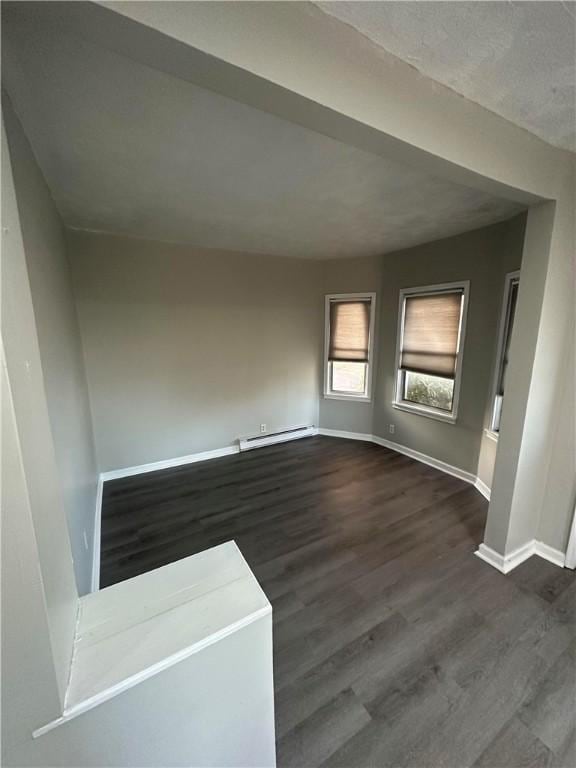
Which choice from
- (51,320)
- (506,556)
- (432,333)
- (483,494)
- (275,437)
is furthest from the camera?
(275,437)

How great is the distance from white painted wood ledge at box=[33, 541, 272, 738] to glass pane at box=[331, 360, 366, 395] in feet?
12.2

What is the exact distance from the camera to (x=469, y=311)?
322 cm

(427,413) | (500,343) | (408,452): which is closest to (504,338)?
(500,343)

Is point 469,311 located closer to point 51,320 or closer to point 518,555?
point 518,555

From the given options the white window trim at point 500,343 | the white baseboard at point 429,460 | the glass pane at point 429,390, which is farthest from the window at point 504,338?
the white baseboard at point 429,460

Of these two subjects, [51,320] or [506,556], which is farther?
[506,556]

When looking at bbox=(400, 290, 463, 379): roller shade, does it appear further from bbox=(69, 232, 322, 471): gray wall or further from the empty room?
bbox=(69, 232, 322, 471): gray wall

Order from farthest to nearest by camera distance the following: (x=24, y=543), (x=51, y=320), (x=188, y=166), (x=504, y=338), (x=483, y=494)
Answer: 1. (x=483, y=494)
2. (x=504, y=338)
3. (x=188, y=166)
4. (x=51, y=320)
5. (x=24, y=543)

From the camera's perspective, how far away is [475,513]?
9.07ft

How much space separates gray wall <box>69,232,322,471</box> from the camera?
10.5 feet

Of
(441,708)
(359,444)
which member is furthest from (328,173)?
(359,444)

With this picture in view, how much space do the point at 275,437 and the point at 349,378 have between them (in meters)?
1.38

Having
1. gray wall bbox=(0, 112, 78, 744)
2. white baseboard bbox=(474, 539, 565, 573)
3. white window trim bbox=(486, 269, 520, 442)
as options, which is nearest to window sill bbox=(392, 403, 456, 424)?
white window trim bbox=(486, 269, 520, 442)

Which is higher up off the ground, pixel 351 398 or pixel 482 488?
pixel 351 398
